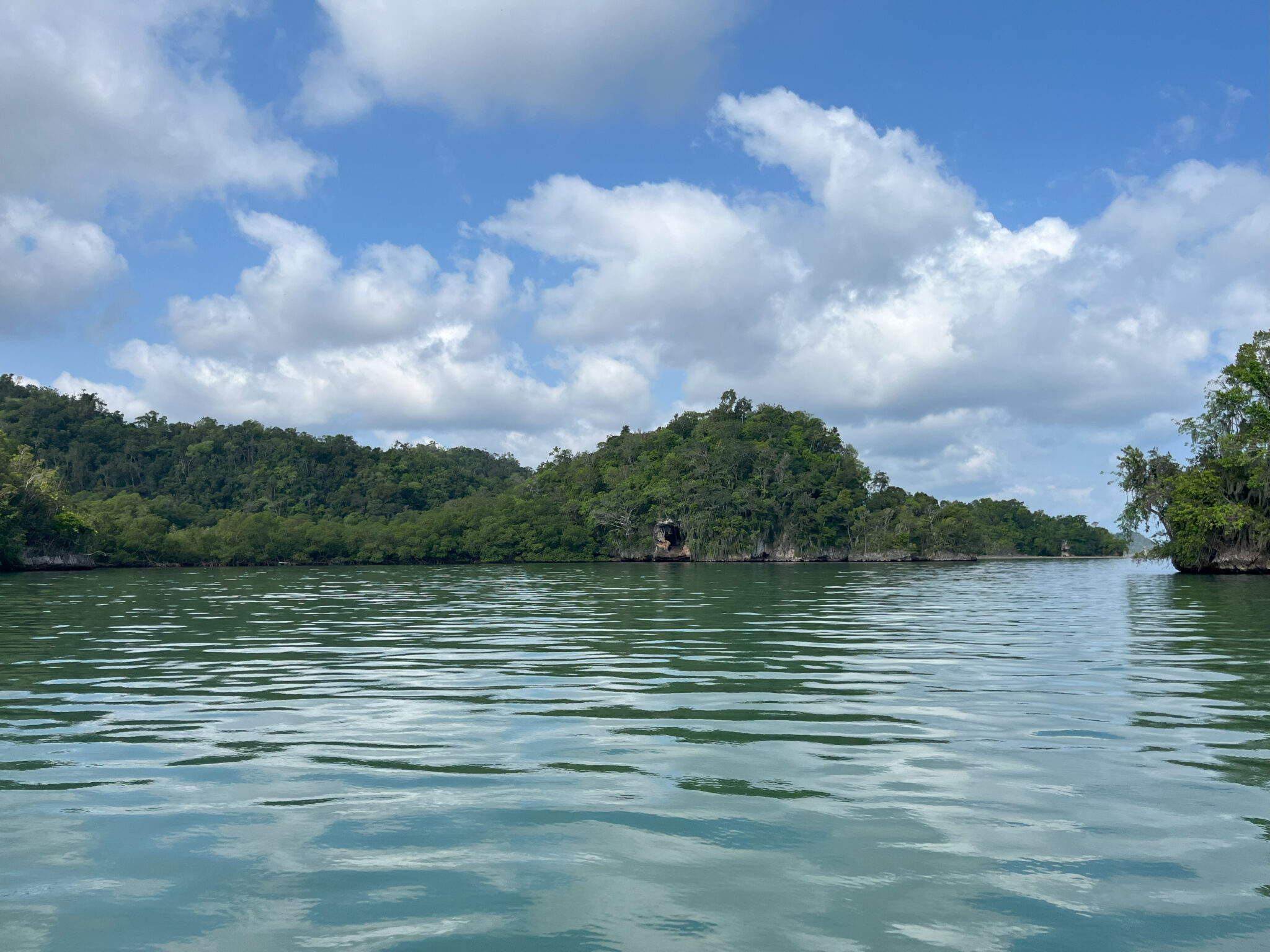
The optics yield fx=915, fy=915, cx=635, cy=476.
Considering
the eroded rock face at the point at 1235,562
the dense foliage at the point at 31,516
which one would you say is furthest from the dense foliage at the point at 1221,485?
the dense foliage at the point at 31,516

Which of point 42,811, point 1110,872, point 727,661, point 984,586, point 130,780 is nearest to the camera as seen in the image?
point 1110,872

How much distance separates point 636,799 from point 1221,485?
52.9m

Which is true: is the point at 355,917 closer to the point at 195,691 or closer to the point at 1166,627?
the point at 195,691

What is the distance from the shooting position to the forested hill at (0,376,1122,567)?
9856 cm

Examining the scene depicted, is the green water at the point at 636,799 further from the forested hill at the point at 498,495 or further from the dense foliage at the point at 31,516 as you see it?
the forested hill at the point at 498,495

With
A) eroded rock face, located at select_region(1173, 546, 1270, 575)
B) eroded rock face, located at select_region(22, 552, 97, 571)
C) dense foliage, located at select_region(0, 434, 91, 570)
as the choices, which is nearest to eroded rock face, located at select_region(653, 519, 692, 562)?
eroded rock face, located at select_region(22, 552, 97, 571)

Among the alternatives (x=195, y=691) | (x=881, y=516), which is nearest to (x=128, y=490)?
(x=881, y=516)

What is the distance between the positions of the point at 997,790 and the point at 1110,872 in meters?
1.55

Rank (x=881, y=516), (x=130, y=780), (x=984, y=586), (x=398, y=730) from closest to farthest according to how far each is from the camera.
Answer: (x=130, y=780), (x=398, y=730), (x=984, y=586), (x=881, y=516)

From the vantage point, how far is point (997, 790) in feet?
20.8

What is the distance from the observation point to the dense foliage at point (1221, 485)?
4638 centimetres

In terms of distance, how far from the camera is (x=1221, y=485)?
4878 centimetres

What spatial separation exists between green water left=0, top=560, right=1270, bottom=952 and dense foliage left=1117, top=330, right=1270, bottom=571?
37898 millimetres

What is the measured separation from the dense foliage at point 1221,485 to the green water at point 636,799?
37898 mm
